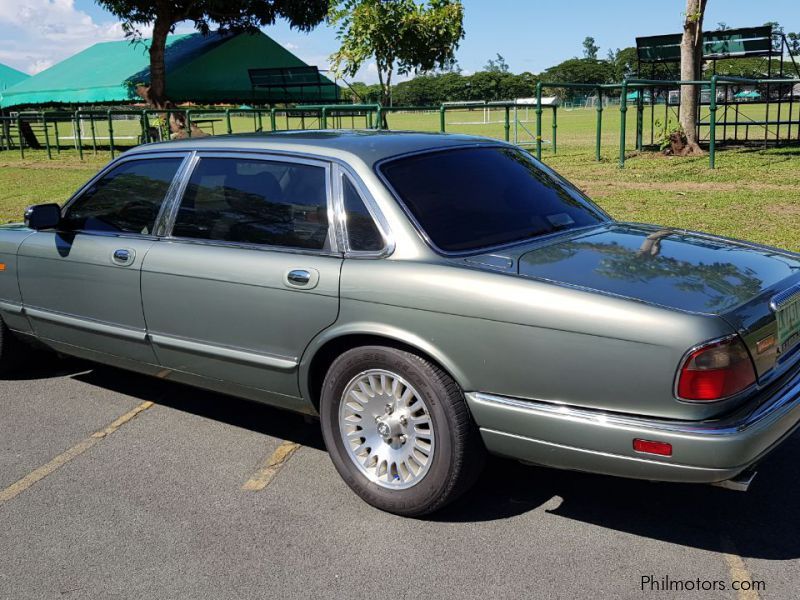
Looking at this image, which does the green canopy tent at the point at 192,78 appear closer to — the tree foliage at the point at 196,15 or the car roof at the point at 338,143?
the tree foliage at the point at 196,15

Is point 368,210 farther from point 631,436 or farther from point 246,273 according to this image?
point 631,436

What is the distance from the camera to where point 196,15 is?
103 feet


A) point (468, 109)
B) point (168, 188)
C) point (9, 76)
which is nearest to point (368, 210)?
point (168, 188)

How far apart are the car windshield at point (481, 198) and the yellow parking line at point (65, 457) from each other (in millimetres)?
2081

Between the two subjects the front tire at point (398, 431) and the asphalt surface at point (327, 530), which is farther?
the front tire at point (398, 431)

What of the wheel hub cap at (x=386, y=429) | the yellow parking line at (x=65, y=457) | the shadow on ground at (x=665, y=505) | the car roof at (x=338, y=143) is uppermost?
the car roof at (x=338, y=143)

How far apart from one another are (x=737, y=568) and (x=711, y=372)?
757mm

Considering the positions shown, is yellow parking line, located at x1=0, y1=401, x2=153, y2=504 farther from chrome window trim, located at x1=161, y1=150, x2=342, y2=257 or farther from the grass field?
the grass field

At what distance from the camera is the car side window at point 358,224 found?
11.9ft

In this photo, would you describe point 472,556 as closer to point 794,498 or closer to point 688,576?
point 688,576

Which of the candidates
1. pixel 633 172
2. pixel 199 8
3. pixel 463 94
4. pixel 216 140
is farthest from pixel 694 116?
pixel 463 94

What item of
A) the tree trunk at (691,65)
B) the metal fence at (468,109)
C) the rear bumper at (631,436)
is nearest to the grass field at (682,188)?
the metal fence at (468,109)

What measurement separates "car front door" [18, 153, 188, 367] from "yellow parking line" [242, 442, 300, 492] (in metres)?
0.82

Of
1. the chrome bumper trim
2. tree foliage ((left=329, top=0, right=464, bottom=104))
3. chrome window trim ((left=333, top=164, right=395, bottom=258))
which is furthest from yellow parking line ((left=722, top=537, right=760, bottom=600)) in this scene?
tree foliage ((left=329, top=0, right=464, bottom=104))
